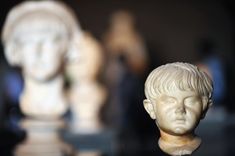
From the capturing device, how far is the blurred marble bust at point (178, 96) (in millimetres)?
1467

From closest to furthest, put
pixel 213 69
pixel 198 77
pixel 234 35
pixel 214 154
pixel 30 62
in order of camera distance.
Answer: pixel 198 77
pixel 30 62
pixel 214 154
pixel 213 69
pixel 234 35

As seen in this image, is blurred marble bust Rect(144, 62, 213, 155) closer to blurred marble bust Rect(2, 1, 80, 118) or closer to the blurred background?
blurred marble bust Rect(2, 1, 80, 118)

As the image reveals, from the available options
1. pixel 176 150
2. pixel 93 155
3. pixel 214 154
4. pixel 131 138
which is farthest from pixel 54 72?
pixel 131 138

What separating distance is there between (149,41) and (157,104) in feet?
19.2

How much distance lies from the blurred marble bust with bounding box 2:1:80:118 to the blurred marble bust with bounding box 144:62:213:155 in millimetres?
1110

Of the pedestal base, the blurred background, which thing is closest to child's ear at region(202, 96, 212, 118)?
the pedestal base

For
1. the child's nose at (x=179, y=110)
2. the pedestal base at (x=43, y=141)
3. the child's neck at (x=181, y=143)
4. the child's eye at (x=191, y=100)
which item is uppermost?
the child's eye at (x=191, y=100)

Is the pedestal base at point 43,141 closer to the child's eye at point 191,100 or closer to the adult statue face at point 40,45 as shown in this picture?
the adult statue face at point 40,45

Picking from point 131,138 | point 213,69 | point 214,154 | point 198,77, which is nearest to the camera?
point 198,77

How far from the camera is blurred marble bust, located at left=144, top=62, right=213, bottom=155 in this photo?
1.47 metres

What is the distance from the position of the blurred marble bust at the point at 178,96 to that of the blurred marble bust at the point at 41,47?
1.11m

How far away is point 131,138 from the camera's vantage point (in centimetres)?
453

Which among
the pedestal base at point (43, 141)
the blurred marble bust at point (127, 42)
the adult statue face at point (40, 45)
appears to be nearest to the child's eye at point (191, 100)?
the pedestal base at point (43, 141)

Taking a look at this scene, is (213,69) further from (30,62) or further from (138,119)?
(30,62)
